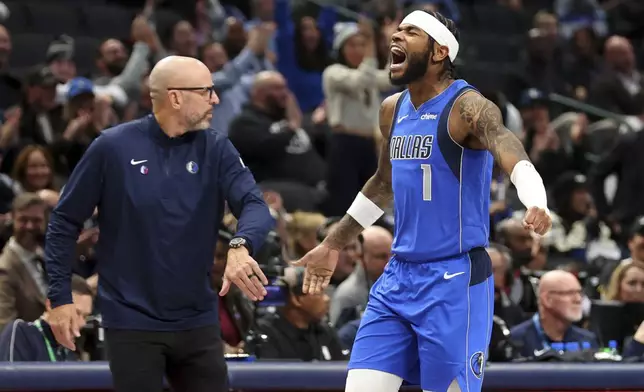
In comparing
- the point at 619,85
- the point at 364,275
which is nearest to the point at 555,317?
the point at 364,275

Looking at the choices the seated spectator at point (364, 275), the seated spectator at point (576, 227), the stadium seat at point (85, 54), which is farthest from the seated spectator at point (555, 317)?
the stadium seat at point (85, 54)

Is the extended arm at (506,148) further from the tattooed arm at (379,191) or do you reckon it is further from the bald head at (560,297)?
the bald head at (560,297)

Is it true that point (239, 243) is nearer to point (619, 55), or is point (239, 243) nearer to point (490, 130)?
point (490, 130)

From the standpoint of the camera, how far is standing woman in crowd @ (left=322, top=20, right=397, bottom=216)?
38.3ft

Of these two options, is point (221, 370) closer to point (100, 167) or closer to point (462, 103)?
point (100, 167)

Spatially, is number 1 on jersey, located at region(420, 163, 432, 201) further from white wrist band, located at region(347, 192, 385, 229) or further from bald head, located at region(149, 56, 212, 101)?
bald head, located at region(149, 56, 212, 101)

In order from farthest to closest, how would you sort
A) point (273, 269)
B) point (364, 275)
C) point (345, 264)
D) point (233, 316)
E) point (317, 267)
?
point (345, 264), point (364, 275), point (273, 269), point (233, 316), point (317, 267)

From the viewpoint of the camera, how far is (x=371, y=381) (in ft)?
17.5

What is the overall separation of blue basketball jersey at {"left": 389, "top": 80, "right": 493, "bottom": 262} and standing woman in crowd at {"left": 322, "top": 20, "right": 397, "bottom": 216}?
243 inches

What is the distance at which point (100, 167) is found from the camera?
5.66 metres

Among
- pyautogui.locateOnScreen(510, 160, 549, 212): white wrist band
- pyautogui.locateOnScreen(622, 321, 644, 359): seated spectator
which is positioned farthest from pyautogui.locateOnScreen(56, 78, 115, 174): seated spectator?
pyautogui.locateOnScreen(510, 160, 549, 212): white wrist band

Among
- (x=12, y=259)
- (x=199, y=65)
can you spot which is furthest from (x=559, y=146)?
(x=199, y=65)

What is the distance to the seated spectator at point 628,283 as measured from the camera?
9.39 metres

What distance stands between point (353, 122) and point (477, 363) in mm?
6460
